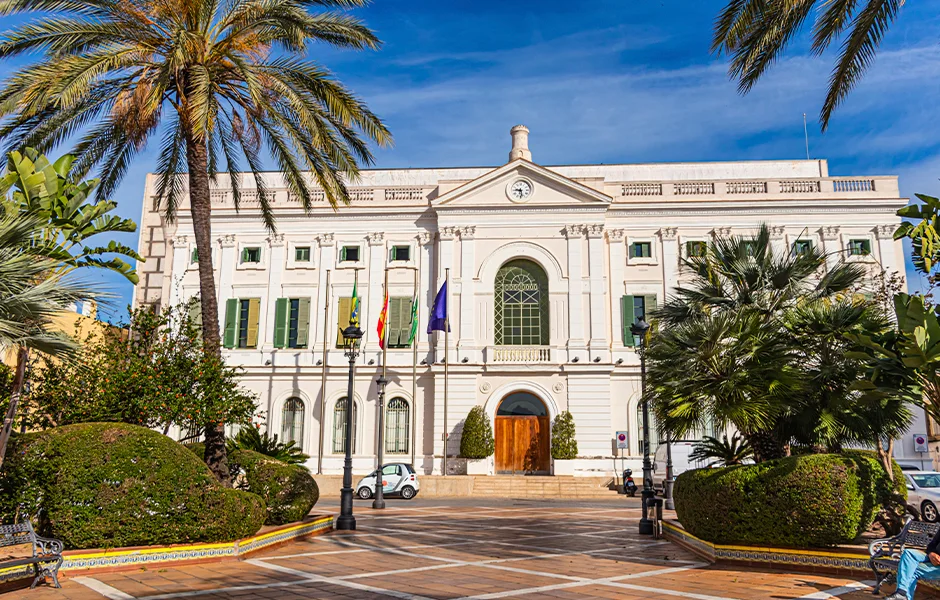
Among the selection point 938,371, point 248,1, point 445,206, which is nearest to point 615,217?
point 445,206

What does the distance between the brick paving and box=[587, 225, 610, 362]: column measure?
52.5 feet

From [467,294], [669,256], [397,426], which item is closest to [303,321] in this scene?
[397,426]

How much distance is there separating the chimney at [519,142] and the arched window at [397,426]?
12498 millimetres

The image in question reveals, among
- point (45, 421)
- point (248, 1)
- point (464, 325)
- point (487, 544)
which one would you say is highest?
point (248, 1)

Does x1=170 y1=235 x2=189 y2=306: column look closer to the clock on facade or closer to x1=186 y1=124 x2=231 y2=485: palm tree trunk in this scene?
the clock on facade

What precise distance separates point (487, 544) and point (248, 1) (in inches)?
422

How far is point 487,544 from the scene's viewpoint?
41.8ft

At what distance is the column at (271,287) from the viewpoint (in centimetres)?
3216

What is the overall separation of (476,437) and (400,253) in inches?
349

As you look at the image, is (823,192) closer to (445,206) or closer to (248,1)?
(445,206)

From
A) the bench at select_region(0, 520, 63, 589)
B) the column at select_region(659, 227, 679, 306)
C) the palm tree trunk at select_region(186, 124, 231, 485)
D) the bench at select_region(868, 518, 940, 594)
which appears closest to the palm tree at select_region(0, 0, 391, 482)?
the palm tree trunk at select_region(186, 124, 231, 485)

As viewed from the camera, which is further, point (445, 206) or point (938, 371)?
point (445, 206)

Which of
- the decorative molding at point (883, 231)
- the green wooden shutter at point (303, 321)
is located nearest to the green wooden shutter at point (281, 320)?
the green wooden shutter at point (303, 321)

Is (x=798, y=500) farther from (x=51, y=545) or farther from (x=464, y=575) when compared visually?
(x=51, y=545)
